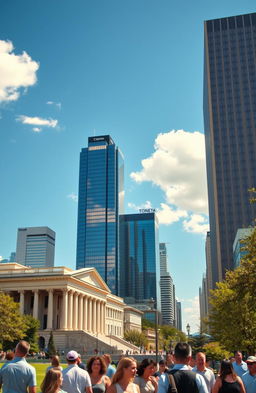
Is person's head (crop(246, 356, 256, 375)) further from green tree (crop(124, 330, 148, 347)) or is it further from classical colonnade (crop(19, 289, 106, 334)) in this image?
green tree (crop(124, 330, 148, 347))

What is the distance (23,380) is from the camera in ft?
26.2

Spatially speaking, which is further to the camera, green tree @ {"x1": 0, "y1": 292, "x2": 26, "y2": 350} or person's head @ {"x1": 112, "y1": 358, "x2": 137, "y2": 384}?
green tree @ {"x1": 0, "y1": 292, "x2": 26, "y2": 350}

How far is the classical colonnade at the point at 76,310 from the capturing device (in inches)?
3285

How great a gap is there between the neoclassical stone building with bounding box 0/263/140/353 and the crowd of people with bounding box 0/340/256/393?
69657mm

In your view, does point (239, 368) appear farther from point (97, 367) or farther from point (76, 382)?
point (76, 382)

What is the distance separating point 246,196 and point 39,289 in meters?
79.9

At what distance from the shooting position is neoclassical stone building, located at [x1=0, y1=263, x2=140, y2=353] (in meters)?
80.2

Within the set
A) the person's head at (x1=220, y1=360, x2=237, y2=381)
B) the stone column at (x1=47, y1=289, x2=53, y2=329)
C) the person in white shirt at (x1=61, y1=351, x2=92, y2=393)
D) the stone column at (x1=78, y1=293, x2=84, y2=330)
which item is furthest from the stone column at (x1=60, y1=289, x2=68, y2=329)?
the person's head at (x1=220, y1=360, x2=237, y2=381)

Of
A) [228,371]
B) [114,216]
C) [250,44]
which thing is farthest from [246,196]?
[228,371]

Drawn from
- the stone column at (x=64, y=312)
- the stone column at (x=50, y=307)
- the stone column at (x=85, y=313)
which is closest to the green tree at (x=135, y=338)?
the stone column at (x=85, y=313)

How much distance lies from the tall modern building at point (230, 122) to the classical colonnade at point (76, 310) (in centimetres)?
4859

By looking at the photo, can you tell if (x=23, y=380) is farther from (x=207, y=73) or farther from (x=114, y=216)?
(x=114, y=216)

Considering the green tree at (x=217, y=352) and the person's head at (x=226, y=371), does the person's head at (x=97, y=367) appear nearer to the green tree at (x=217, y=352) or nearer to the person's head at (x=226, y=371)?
the person's head at (x=226, y=371)

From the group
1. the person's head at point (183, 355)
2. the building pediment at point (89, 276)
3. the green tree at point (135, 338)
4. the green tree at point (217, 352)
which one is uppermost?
the building pediment at point (89, 276)
